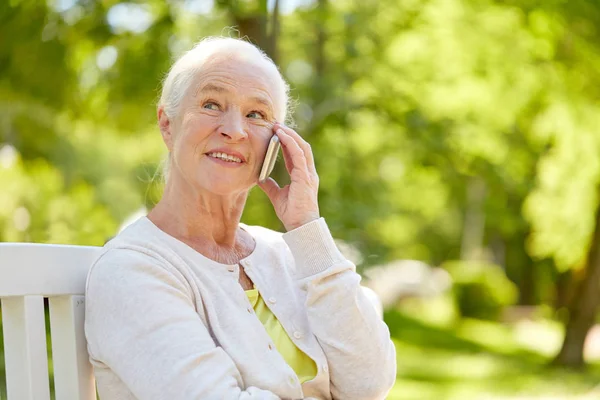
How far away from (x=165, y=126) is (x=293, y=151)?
0.35m

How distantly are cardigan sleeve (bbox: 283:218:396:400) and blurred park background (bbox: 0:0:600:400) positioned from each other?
9.96 feet

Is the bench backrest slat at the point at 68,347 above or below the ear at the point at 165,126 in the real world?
below

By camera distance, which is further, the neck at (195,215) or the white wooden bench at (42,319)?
the neck at (195,215)

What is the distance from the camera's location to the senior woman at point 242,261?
5.83 ft

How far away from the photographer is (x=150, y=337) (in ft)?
5.33

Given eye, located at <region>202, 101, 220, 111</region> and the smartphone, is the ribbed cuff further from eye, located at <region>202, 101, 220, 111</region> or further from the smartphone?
eye, located at <region>202, 101, 220, 111</region>

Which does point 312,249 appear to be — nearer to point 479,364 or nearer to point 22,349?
point 22,349

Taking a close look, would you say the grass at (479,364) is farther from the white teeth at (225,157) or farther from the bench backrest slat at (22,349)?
the bench backrest slat at (22,349)

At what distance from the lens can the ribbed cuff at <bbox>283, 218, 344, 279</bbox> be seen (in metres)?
1.98

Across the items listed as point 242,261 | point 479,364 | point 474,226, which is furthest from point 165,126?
point 474,226

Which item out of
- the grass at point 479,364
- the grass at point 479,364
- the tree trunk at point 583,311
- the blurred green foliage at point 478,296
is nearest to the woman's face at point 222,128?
the grass at point 479,364

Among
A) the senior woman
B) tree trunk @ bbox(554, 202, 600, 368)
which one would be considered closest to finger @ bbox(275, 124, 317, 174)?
the senior woman

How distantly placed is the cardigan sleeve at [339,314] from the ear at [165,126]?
400 mm

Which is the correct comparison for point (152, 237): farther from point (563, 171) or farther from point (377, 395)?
point (563, 171)
